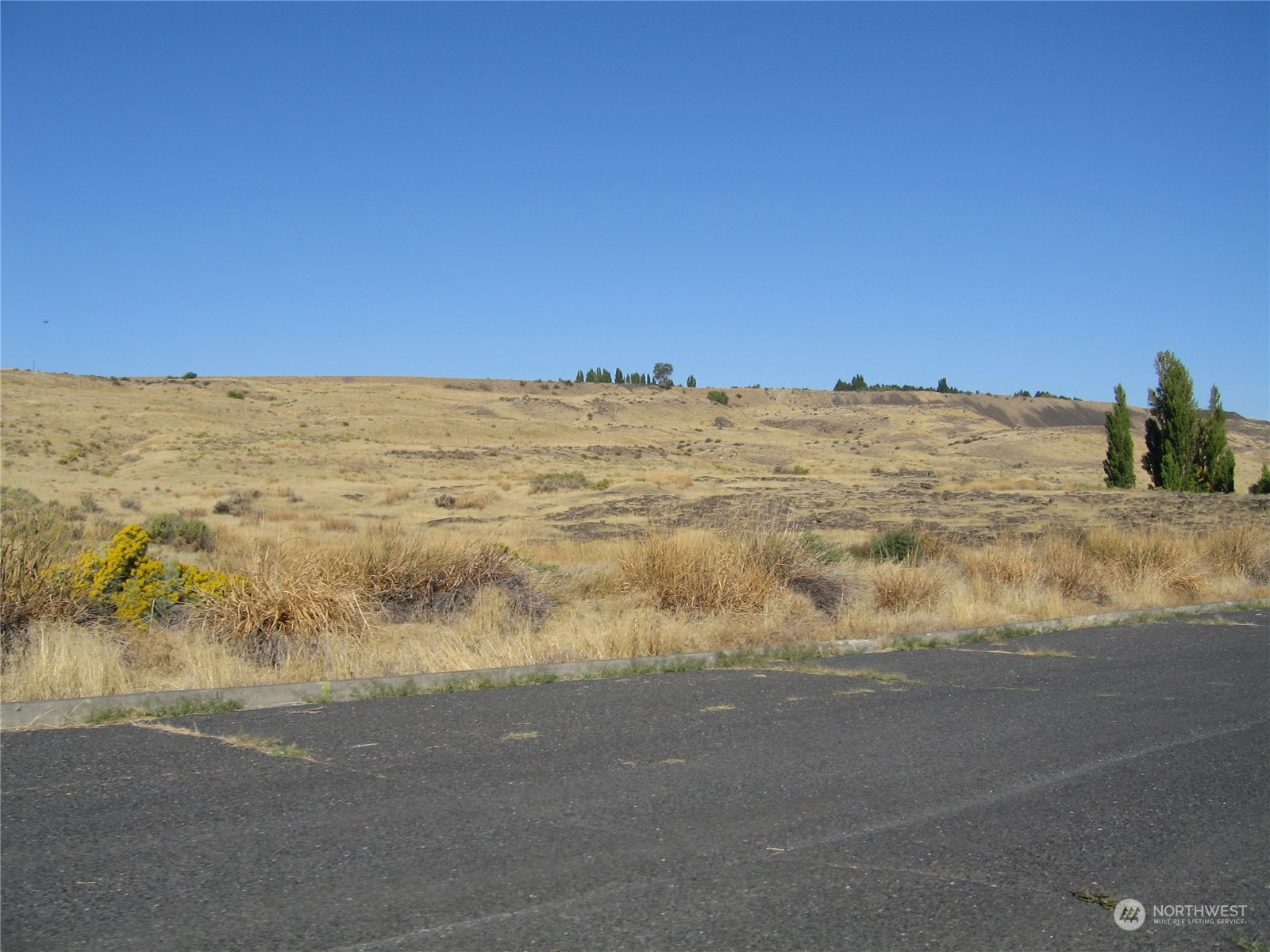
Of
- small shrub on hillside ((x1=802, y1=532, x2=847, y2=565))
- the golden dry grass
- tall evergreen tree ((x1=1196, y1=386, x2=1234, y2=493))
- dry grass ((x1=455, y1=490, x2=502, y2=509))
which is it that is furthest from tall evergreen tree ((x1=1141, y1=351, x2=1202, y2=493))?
small shrub on hillside ((x1=802, y1=532, x2=847, y2=565))

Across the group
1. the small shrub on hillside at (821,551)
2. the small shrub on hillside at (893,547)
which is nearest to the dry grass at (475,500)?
the small shrub on hillside at (893,547)

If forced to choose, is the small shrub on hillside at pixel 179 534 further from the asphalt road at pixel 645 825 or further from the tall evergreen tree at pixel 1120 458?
the tall evergreen tree at pixel 1120 458

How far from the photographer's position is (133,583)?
10.5m

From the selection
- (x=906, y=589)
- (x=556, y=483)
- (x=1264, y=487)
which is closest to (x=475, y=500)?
(x=556, y=483)

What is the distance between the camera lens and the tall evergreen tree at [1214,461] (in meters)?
48.0

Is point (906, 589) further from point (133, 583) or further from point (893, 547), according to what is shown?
point (133, 583)

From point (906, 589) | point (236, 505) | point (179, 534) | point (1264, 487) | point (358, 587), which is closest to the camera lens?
point (358, 587)

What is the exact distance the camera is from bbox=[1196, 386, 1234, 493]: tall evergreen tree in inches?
1889

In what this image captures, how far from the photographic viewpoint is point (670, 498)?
127 feet

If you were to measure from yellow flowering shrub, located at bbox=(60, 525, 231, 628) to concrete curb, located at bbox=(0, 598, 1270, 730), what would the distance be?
9.25 feet

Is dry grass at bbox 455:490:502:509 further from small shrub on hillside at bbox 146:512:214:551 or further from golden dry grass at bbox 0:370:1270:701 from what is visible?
small shrub on hillside at bbox 146:512:214:551

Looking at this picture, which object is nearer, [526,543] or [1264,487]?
[526,543]

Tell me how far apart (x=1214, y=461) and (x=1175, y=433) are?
2.05 meters

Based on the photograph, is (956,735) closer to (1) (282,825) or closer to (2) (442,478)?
(1) (282,825)
